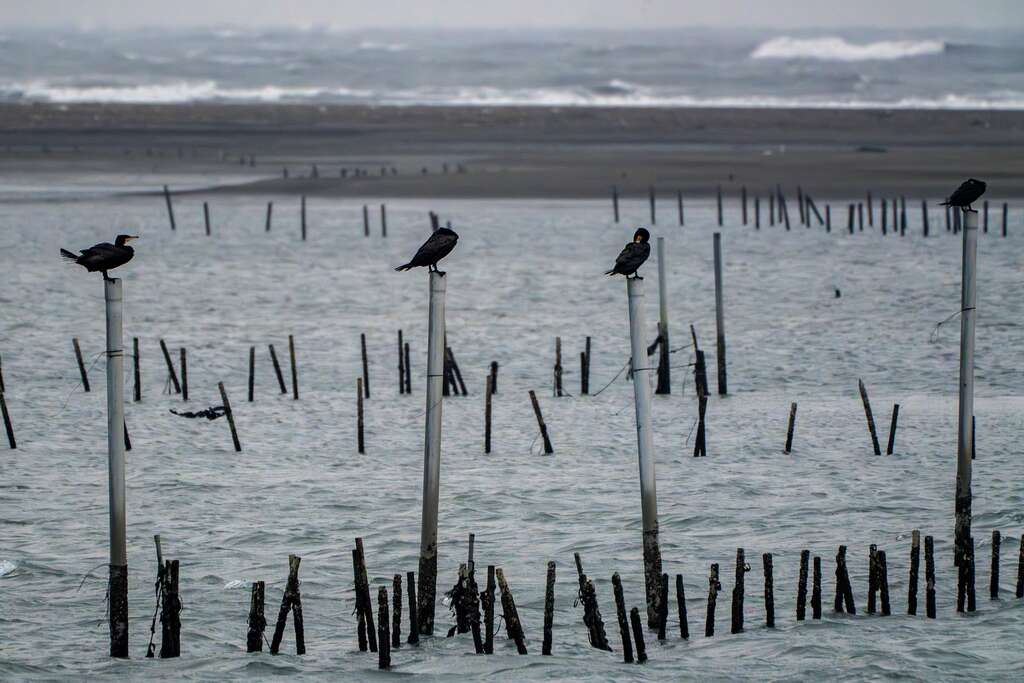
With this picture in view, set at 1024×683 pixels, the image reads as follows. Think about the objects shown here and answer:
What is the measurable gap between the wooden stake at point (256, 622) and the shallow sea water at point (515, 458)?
0.37 ft

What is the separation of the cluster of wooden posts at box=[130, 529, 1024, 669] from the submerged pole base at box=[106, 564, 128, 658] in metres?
0.23

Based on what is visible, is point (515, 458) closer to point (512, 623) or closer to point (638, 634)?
point (512, 623)

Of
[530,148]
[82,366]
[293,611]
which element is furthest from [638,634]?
[530,148]

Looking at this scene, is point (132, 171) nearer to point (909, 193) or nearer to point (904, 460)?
point (909, 193)

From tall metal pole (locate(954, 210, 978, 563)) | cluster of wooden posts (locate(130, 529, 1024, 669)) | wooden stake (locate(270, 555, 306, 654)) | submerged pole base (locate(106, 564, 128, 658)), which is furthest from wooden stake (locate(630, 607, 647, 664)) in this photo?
submerged pole base (locate(106, 564, 128, 658))

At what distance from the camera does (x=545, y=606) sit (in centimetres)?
1177

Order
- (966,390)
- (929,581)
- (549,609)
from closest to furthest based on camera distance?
(549,609)
(929,581)
(966,390)

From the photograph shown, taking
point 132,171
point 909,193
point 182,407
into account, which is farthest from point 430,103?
point 182,407

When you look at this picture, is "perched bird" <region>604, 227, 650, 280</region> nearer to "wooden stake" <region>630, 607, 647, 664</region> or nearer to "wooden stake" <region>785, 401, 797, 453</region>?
"wooden stake" <region>630, 607, 647, 664</region>

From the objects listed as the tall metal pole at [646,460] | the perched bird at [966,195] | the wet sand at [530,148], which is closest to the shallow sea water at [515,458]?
the tall metal pole at [646,460]

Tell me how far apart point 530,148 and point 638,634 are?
6255 cm

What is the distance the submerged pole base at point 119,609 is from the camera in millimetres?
11781

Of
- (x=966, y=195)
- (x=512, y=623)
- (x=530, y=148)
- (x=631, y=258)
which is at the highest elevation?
(x=530, y=148)

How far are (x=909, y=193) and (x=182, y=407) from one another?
108 ft
